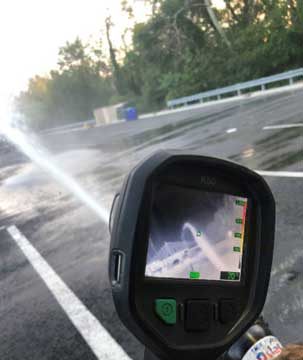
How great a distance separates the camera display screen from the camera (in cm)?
100

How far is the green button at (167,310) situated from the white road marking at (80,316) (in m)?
2.26

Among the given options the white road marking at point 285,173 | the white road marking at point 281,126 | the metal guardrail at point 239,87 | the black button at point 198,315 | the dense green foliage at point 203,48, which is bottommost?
the white road marking at point 285,173

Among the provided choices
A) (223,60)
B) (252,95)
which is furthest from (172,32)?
(252,95)

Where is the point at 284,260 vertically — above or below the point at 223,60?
below

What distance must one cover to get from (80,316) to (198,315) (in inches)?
119

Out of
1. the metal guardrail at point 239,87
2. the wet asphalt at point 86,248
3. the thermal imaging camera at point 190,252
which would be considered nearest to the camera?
the thermal imaging camera at point 190,252

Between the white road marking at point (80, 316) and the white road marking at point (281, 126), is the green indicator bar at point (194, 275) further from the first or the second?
the white road marking at point (281, 126)

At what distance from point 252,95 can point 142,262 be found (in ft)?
78.5

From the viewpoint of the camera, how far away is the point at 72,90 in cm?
5791

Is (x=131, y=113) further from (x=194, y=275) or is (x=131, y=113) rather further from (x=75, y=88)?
(x=194, y=275)

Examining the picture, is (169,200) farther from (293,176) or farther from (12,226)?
(12,226)

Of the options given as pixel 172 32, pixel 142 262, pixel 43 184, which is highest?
pixel 172 32

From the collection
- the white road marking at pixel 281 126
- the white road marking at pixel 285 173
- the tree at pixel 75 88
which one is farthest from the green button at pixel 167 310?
the tree at pixel 75 88

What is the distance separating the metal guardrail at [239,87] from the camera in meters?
22.2
